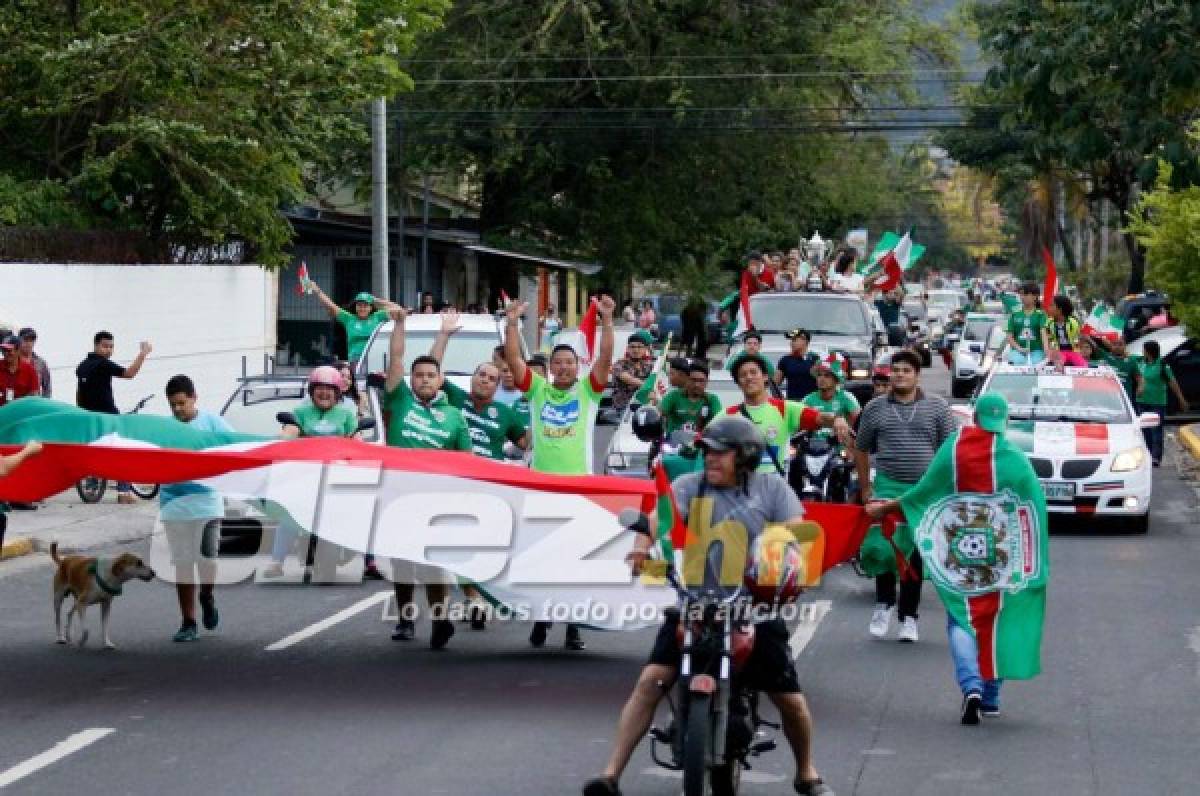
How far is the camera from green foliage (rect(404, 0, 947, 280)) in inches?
1874

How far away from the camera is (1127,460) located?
20188 mm

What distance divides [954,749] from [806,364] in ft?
44.0

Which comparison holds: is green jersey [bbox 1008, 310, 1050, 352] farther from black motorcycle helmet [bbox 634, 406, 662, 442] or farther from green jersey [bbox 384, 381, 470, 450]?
green jersey [bbox 384, 381, 470, 450]

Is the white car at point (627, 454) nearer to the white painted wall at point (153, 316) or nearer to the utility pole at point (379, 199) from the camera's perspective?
the white painted wall at point (153, 316)

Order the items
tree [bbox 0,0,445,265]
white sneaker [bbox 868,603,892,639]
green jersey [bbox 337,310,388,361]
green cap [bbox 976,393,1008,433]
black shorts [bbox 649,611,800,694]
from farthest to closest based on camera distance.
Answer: tree [bbox 0,0,445,265] < green jersey [bbox 337,310,388,361] < white sneaker [bbox 868,603,892,639] < green cap [bbox 976,393,1008,433] < black shorts [bbox 649,611,800,694]

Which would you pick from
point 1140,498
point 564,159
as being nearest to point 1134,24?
point 1140,498

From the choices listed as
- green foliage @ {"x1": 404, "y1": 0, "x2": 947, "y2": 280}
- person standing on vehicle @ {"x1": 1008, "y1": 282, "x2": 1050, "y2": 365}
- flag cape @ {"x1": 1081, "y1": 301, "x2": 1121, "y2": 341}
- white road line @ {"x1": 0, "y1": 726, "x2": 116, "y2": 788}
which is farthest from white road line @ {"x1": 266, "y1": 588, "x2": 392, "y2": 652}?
green foliage @ {"x1": 404, "y1": 0, "x2": 947, "y2": 280}

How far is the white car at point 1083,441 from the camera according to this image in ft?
65.9

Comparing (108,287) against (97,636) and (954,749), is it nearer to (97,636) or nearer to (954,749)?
(97,636)

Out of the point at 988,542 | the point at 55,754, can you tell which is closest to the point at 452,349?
the point at 988,542

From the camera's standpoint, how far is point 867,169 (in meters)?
58.2

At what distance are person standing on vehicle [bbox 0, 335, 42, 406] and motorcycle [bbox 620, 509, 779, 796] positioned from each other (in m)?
13.5

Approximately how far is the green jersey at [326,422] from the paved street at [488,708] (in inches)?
50.3

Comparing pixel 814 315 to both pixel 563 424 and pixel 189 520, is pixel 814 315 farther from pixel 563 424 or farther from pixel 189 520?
pixel 189 520
